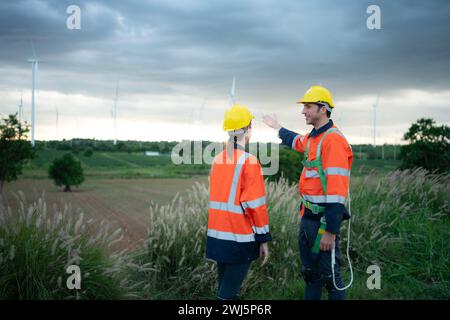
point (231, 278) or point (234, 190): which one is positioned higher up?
point (234, 190)

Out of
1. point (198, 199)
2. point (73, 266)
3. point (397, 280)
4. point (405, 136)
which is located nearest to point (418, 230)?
point (397, 280)

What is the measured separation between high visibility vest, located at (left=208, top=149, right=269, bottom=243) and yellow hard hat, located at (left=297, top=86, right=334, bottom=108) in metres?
0.90

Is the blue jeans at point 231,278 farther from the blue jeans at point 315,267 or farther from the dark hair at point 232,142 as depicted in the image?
the dark hair at point 232,142

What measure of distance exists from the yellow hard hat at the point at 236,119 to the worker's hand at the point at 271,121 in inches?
54.9

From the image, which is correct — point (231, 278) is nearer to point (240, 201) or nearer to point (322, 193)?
point (240, 201)

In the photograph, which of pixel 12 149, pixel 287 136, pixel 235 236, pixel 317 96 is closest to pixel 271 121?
pixel 287 136

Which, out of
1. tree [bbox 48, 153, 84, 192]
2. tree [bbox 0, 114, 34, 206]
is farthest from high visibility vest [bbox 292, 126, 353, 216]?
tree [bbox 48, 153, 84, 192]

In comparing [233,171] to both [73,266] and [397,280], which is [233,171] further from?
[397,280]

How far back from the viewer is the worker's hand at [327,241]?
427 centimetres

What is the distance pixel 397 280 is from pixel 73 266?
510cm

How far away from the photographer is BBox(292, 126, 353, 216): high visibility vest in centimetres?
422

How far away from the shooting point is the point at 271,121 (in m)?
5.92

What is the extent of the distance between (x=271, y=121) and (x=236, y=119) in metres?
1.56

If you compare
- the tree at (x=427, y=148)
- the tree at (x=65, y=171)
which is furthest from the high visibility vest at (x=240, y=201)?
the tree at (x=65, y=171)
